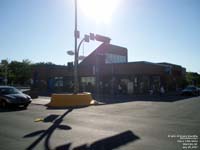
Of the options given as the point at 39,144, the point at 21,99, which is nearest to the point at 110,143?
the point at 39,144

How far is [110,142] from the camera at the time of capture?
7.30 metres

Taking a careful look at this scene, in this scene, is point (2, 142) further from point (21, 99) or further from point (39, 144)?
point (21, 99)

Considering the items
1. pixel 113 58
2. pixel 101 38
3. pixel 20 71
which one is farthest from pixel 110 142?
pixel 20 71

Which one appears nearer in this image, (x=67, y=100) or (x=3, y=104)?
(x=3, y=104)

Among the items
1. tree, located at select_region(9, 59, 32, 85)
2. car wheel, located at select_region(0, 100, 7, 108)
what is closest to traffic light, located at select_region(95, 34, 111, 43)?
car wheel, located at select_region(0, 100, 7, 108)

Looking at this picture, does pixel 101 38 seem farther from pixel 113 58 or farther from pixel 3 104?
pixel 113 58

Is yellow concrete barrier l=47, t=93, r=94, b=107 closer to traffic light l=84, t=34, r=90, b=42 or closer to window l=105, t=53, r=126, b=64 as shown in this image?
traffic light l=84, t=34, r=90, b=42

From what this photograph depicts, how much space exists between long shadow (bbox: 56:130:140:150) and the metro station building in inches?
919

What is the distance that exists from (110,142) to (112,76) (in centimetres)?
3304

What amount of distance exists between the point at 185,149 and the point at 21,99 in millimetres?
13018

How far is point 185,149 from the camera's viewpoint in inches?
255

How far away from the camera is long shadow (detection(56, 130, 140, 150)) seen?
22.1 ft

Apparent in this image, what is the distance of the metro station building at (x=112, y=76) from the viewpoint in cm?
3722

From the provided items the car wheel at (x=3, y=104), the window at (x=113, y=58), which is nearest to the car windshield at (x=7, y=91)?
the car wheel at (x=3, y=104)
